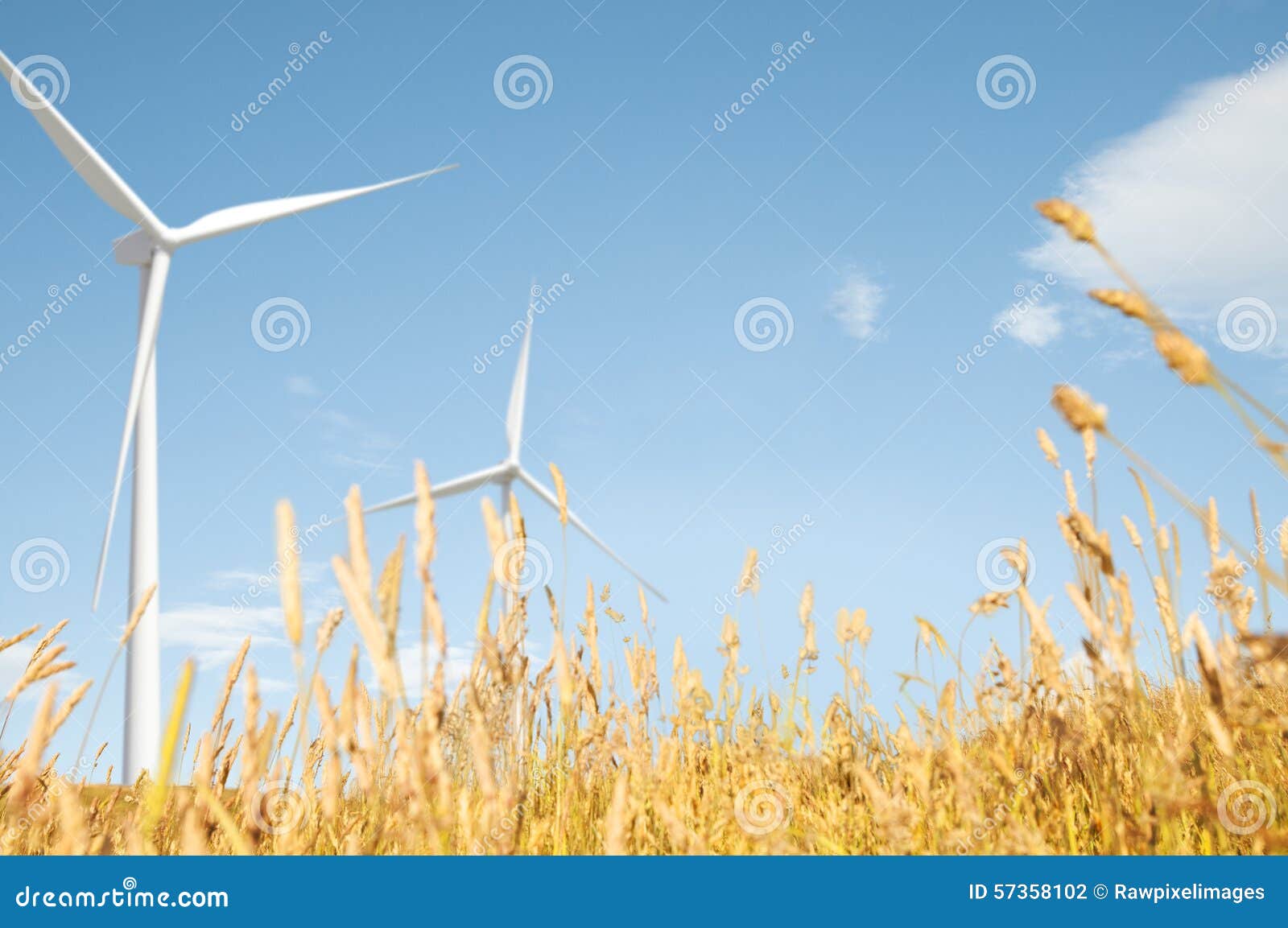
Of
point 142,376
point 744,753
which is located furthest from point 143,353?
point 744,753

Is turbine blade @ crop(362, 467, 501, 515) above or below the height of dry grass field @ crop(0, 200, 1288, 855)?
above

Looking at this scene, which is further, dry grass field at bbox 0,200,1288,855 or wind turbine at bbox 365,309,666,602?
wind turbine at bbox 365,309,666,602

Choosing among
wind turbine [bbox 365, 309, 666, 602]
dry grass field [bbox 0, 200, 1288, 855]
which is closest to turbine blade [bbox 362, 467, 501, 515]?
wind turbine [bbox 365, 309, 666, 602]

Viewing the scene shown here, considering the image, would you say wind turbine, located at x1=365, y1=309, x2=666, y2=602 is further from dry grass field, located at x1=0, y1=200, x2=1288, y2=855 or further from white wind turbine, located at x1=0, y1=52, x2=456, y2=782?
dry grass field, located at x1=0, y1=200, x2=1288, y2=855

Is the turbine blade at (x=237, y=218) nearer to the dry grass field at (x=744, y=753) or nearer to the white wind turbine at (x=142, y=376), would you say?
the white wind turbine at (x=142, y=376)

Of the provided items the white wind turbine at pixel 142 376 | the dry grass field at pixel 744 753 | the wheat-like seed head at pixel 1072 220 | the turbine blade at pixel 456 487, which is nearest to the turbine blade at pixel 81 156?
the white wind turbine at pixel 142 376

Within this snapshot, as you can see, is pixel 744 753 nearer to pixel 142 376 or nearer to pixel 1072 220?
pixel 1072 220
